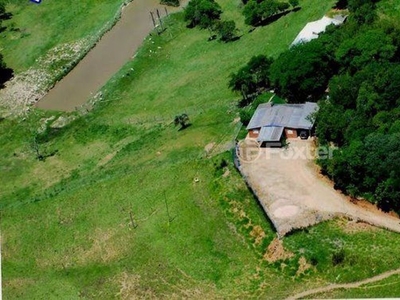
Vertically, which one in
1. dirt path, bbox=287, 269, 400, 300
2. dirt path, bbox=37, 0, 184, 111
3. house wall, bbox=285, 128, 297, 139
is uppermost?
house wall, bbox=285, 128, 297, 139

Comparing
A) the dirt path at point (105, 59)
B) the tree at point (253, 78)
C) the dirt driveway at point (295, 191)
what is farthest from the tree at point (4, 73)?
the dirt driveway at point (295, 191)

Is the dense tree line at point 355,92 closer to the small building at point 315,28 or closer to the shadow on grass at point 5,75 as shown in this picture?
the small building at point 315,28

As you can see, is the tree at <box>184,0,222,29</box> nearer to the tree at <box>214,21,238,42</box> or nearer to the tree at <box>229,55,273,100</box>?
the tree at <box>214,21,238,42</box>

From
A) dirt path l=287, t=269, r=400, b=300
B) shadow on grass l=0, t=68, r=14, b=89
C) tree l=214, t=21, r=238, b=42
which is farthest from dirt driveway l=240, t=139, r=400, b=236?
shadow on grass l=0, t=68, r=14, b=89

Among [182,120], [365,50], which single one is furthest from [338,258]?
[182,120]

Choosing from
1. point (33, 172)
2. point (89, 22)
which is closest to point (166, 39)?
point (89, 22)

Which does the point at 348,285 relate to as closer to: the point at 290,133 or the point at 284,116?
the point at 290,133
